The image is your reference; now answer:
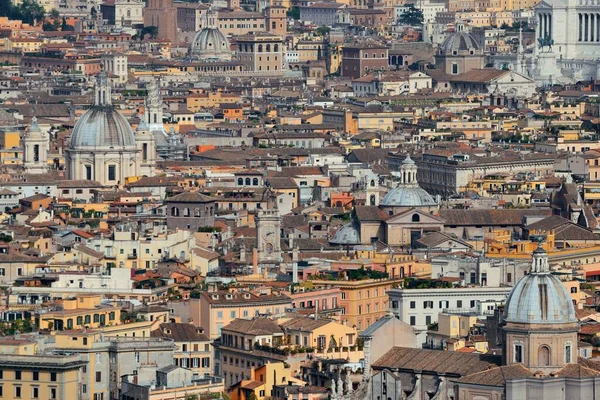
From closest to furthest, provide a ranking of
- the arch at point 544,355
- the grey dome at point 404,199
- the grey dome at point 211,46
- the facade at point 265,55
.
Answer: the arch at point 544,355, the grey dome at point 404,199, the facade at point 265,55, the grey dome at point 211,46

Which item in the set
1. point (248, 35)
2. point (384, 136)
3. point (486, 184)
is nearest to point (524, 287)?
point (486, 184)

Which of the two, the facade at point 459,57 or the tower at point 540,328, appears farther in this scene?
the facade at point 459,57

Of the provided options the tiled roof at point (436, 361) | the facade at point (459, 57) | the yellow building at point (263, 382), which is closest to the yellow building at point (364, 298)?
the yellow building at point (263, 382)

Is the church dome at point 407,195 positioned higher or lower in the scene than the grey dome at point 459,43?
lower

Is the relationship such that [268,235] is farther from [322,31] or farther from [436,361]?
[322,31]

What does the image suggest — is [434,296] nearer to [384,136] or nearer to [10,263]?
[10,263]

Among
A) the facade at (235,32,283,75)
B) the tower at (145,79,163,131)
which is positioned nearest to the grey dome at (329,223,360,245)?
the tower at (145,79,163,131)

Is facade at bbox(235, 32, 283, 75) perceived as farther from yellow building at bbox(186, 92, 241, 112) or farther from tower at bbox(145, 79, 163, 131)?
tower at bbox(145, 79, 163, 131)

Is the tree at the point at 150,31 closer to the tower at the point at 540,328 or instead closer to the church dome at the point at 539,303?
the church dome at the point at 539,303
